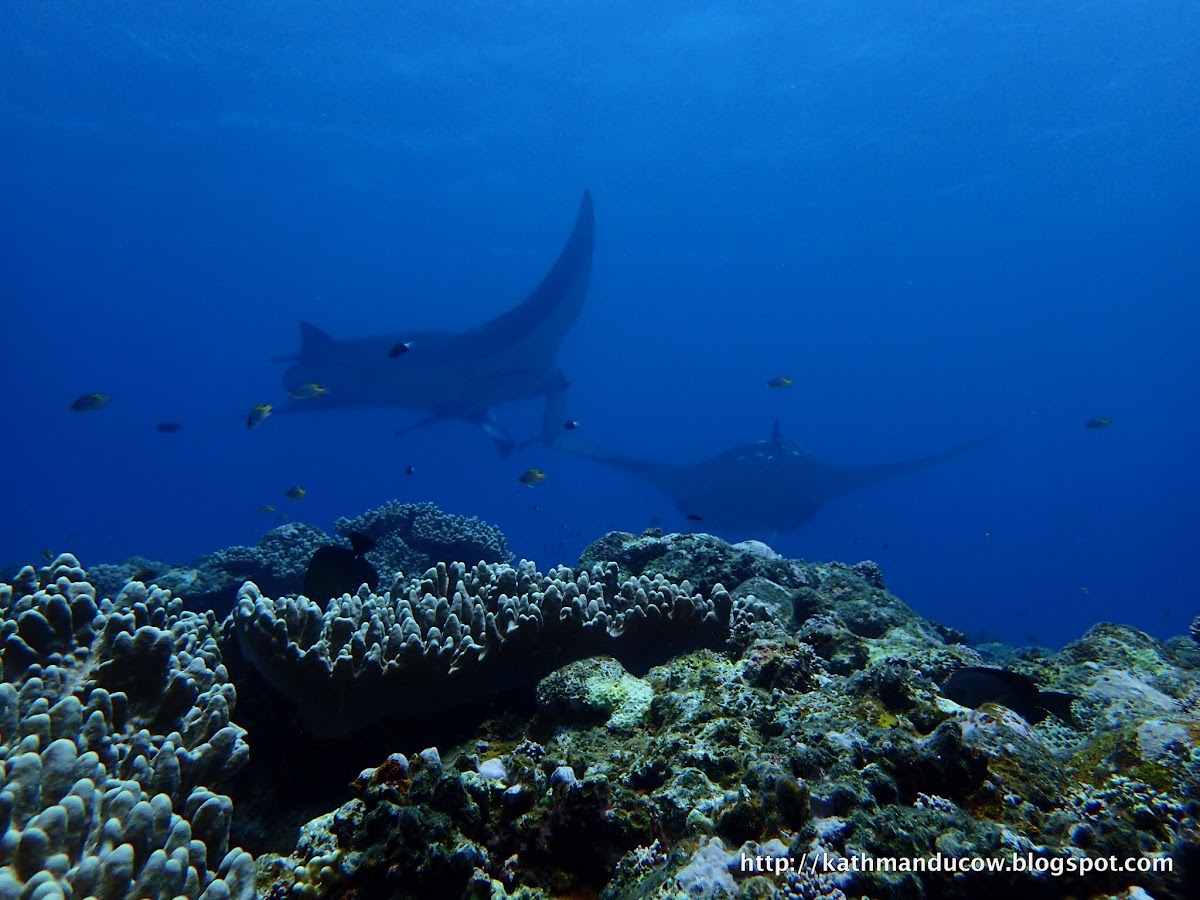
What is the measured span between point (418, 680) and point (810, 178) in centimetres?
5518

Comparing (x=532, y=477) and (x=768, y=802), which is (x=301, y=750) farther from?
(x=532, y=477)

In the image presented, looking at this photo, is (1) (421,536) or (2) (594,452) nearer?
(1) (421,536)

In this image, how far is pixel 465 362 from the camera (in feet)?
58.0

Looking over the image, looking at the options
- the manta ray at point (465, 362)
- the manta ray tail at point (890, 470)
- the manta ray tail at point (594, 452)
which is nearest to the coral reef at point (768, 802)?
the manta ray at point (465, 362)

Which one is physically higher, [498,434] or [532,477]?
[498,434]

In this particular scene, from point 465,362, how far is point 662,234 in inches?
2044

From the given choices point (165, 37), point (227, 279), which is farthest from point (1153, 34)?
point (227, 279)

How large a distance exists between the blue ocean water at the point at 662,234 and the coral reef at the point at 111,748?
1433 cm

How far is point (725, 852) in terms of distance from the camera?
220 centimetres

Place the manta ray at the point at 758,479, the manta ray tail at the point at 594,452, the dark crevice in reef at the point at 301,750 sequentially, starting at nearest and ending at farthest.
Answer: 1. the dark crevice in reef at the point at 301,750
2. the manta ray at the point at 758,479
3. the manta ray tail at the point at 594,452

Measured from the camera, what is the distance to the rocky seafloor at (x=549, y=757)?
2064 millimetres

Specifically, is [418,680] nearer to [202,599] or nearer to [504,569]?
[504,569]

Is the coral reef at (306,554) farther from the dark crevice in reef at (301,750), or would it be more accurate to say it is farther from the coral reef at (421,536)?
the dark crevice in reef at (301,750)

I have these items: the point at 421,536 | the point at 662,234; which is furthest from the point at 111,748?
the point at 662,234
